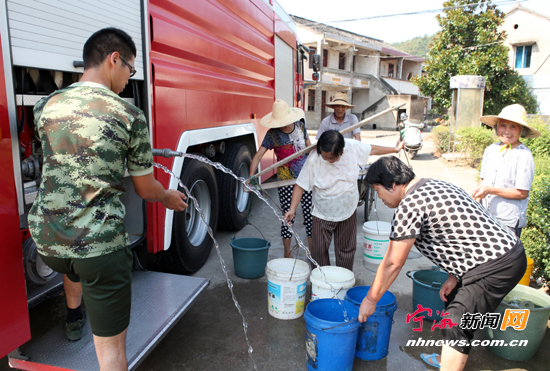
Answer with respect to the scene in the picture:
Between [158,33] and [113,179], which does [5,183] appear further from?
[158,33]

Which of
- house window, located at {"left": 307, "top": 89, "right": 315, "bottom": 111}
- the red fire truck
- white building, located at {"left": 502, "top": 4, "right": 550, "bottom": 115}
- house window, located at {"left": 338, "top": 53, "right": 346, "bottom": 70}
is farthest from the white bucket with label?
house window, located at {"left": 338, "top": 53, "right": 346, "bottom": 70}

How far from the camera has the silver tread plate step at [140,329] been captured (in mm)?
2135

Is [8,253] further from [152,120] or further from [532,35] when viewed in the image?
[532,35]

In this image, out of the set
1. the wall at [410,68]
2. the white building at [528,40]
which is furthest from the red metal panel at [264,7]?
Answer: the wall at [410,68]

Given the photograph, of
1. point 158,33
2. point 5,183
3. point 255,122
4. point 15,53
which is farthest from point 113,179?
point 255,122

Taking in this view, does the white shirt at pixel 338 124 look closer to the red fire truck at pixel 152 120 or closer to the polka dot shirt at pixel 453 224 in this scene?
the red fire truck at pixel 152 120

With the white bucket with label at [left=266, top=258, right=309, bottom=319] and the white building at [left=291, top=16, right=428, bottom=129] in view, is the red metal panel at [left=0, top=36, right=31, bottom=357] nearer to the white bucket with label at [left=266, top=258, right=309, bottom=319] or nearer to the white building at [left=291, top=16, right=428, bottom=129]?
the white bucket with label at [left=266, top=258, right=309, bottom=319]

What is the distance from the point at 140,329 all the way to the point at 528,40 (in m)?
24.9

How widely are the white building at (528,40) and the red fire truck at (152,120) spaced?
20097mm

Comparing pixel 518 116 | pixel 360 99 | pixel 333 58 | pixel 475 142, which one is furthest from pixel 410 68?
pixel 518 116

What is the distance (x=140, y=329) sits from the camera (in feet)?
8.06

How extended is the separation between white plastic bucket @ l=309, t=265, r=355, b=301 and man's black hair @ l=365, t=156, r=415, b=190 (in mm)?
983

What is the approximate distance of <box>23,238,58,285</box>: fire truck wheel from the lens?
2.04 meters

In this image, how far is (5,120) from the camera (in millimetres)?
1727
